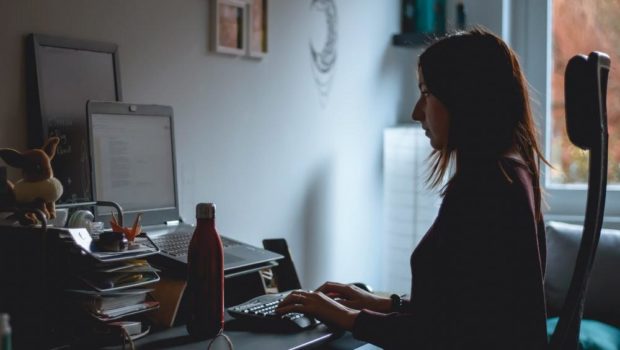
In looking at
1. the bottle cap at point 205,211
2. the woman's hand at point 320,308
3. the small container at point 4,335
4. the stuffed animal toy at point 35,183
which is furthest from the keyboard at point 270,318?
the small container at point 4,335

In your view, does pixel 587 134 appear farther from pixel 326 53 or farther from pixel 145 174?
pixel 326 53

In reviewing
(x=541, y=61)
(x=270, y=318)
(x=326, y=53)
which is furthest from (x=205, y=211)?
(x=541, y=61)

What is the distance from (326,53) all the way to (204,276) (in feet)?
4.66

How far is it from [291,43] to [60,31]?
0.96m

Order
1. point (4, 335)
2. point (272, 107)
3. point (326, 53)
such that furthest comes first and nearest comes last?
1. point (326, 53)
2. point (272, 107)
3. point (4, 335)

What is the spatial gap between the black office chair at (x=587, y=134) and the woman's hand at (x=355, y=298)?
58 cm

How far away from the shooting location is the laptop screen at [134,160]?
1758 millimetres

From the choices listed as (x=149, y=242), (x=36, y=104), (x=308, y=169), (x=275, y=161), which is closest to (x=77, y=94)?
(x=36, y=104)

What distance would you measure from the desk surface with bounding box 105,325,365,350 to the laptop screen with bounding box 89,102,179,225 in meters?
0.37

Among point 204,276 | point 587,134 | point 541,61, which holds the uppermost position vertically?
point 541,61

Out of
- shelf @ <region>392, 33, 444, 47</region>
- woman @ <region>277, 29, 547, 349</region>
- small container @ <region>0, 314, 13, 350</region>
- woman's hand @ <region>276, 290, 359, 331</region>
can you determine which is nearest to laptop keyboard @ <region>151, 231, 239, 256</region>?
woman's hand @ <region>276, 290, 359, 331</region>

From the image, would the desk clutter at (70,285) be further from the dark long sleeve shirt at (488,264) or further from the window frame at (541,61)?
the window frame at (541,61)

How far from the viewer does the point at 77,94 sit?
1.81 metres

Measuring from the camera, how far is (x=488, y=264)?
1291mm
